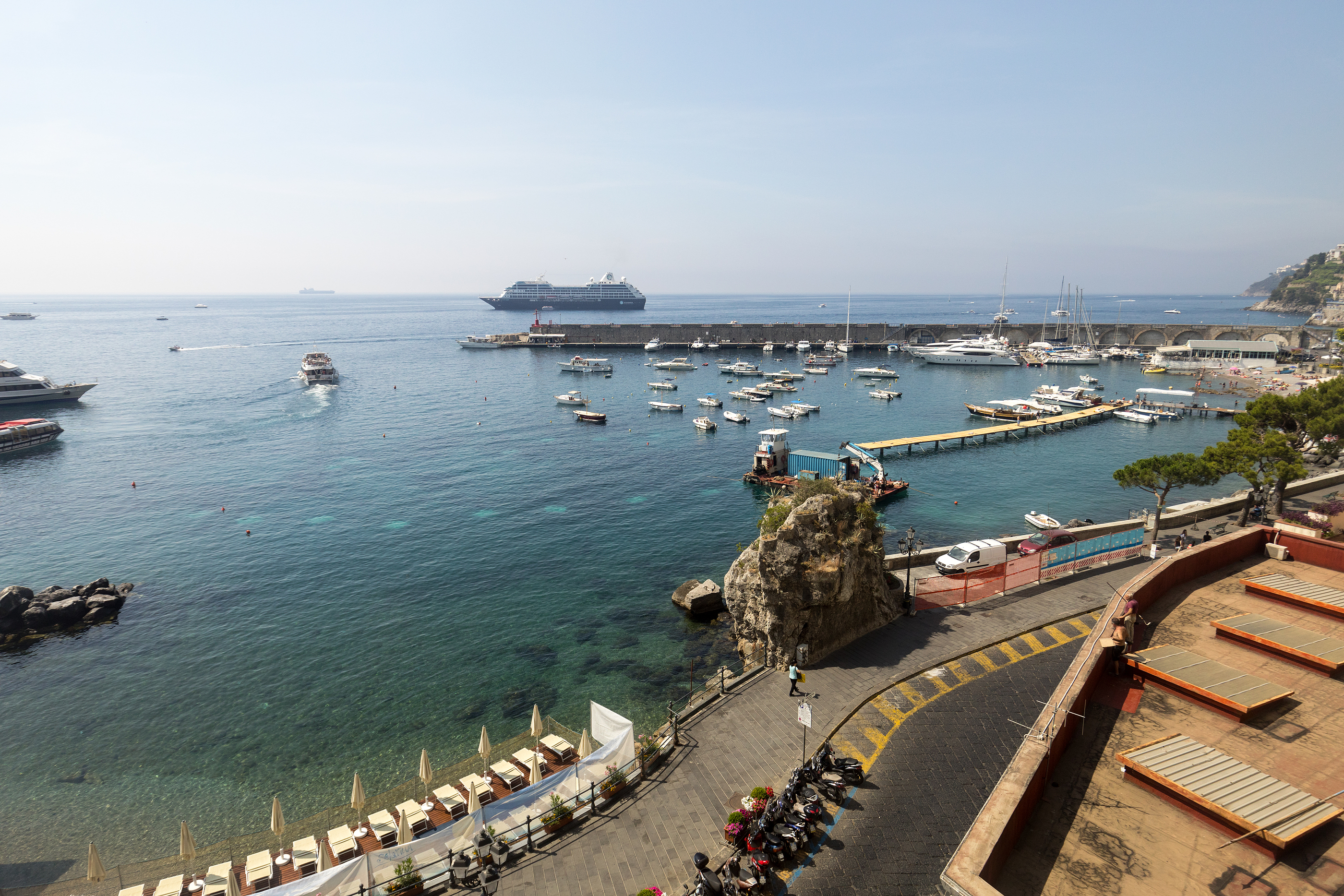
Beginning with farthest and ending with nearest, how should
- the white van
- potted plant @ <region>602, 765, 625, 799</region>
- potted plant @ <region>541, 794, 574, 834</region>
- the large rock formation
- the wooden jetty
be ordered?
the wooden jetty
the white van
the large rock formation
potted plant @ <region>602, 765, 625, 799</region>
potted plant @ <region>541, 794, 574, 834</region>

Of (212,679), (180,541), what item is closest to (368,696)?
(212,679)

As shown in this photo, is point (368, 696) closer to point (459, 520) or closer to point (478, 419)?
point (459, 520)

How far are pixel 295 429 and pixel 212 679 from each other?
5826 cm

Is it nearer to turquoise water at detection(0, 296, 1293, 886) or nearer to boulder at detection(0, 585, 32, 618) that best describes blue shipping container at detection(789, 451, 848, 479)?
turquoise water at detection(0, 296, 1293, 886)

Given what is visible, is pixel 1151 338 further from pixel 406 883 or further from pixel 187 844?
pixel 187 844

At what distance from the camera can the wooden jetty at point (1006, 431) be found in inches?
2650

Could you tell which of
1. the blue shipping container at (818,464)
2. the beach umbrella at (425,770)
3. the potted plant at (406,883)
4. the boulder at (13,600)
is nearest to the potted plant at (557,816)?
the potted plant at (406,883)

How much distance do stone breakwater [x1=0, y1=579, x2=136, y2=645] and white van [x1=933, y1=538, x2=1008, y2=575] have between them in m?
47.3

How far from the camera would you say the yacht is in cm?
11231

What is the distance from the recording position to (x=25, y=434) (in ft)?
235

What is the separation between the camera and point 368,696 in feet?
91.4

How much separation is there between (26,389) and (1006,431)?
137412mm

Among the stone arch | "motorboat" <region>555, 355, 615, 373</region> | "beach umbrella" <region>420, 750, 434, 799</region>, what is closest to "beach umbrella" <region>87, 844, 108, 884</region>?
"beach umbrella" <region>420, 750, 434, 799</region>

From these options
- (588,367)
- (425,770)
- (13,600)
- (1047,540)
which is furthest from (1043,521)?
(588,367)
